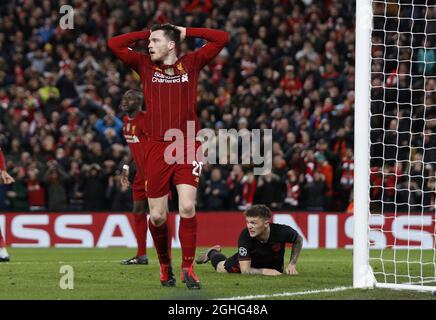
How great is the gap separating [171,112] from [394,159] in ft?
18.6

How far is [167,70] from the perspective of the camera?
9711 millimetres

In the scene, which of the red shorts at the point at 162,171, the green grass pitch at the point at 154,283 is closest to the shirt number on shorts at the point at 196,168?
the red shorts at the point at 162,171

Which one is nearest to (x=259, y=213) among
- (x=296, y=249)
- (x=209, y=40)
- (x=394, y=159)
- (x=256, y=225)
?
(x=256, y=225)

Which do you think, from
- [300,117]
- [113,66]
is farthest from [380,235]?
[113,66]

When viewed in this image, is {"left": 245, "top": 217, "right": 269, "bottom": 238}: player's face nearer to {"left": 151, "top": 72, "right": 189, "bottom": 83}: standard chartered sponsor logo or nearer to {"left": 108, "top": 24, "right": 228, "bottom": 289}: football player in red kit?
{"left": 108, "top": 24, "right": 228, "bottom": 289}: football player in red kit

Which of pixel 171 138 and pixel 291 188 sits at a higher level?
pixel 171 138

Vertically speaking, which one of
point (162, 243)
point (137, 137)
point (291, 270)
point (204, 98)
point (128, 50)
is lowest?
point (291, 270)

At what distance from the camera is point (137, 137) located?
42.1 feet

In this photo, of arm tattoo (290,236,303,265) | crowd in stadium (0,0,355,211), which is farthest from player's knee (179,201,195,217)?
crowd in stadium (0,0,355,211)

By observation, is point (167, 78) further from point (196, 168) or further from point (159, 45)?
point (196, 168)

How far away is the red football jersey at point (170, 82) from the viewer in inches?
379

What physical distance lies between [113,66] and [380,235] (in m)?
8.19
